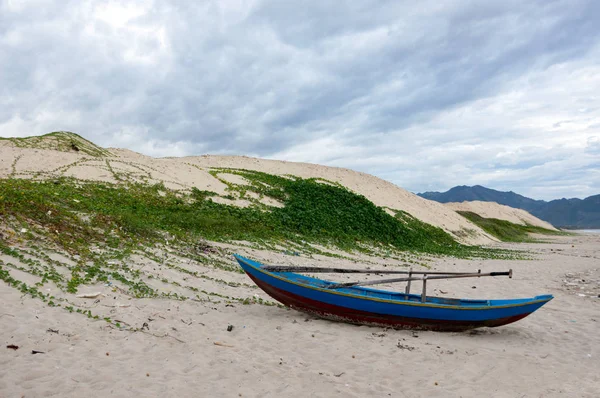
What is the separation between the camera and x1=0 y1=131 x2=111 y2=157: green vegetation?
34062 millimetres

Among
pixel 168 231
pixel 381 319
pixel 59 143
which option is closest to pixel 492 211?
pixel 59 143

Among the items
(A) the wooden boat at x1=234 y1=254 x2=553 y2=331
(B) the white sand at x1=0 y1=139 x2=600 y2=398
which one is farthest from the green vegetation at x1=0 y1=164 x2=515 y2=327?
(A) the wooden boat at x1=234 y1=254 x2=553 y2=331

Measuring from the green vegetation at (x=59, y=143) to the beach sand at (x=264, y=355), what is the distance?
28.1m

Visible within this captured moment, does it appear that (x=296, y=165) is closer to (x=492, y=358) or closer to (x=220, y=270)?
(x=220, y=270)

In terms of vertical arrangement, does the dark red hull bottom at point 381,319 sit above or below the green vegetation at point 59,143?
below

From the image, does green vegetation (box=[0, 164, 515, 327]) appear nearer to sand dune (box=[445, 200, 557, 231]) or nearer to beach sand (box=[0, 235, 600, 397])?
beach sand (box=[0, 235, 600, 397])

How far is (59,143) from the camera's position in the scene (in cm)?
3575

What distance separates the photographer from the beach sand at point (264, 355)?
655cm

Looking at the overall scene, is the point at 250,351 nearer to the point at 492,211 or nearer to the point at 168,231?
the point at 168,231

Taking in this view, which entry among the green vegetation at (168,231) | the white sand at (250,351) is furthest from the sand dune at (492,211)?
the white sand at (250,351)

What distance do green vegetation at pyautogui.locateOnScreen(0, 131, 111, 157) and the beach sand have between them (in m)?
28.1

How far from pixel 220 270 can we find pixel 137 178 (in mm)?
16193

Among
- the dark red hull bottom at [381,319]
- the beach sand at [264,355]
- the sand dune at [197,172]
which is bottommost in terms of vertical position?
the beach sand at [264,355]

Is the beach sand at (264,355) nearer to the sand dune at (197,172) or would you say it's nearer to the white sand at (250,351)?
the white sand at (250,351)
